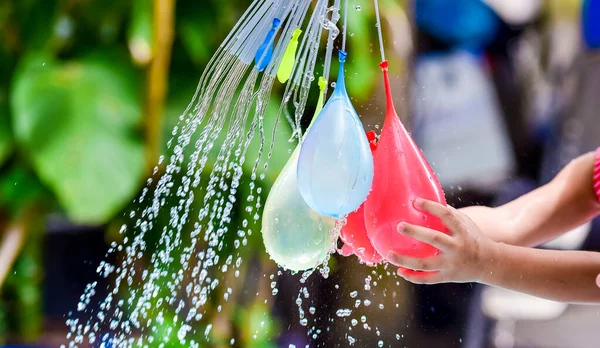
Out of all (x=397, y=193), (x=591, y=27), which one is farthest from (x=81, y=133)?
(x=591, y=27)

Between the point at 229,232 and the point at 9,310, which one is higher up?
the point at 229,232

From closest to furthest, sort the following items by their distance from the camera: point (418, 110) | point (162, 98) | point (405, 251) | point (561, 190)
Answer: point (405, 251), point (561, 190), point (418, 110), point (162, 98)

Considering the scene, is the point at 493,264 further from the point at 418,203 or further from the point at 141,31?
the point at 141,31

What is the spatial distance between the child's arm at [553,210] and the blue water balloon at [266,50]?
1.14 feet

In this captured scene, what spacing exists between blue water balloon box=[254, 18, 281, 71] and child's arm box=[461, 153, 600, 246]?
348 mm

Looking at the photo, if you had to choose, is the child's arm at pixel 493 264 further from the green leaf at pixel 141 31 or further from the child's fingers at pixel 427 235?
the green leaf at pixel 141 31

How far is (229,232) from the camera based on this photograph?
1.55 meters

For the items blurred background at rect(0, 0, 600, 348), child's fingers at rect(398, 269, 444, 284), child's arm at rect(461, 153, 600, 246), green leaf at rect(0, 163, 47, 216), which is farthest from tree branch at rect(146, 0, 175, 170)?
child's fingers at rect(398, 269, 444, 284)

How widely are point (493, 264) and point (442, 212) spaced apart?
4.4 inches

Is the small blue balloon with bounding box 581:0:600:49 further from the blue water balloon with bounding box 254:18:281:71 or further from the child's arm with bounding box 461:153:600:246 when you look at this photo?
the blue water balloon with bounding box 254:18:281:71

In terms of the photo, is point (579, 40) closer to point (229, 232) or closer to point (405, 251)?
point (229, 232)

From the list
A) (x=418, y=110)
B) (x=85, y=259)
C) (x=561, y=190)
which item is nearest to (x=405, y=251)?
(x=561, y=190)

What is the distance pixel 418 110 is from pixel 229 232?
56cm

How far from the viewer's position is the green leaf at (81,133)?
1424 millimetres
